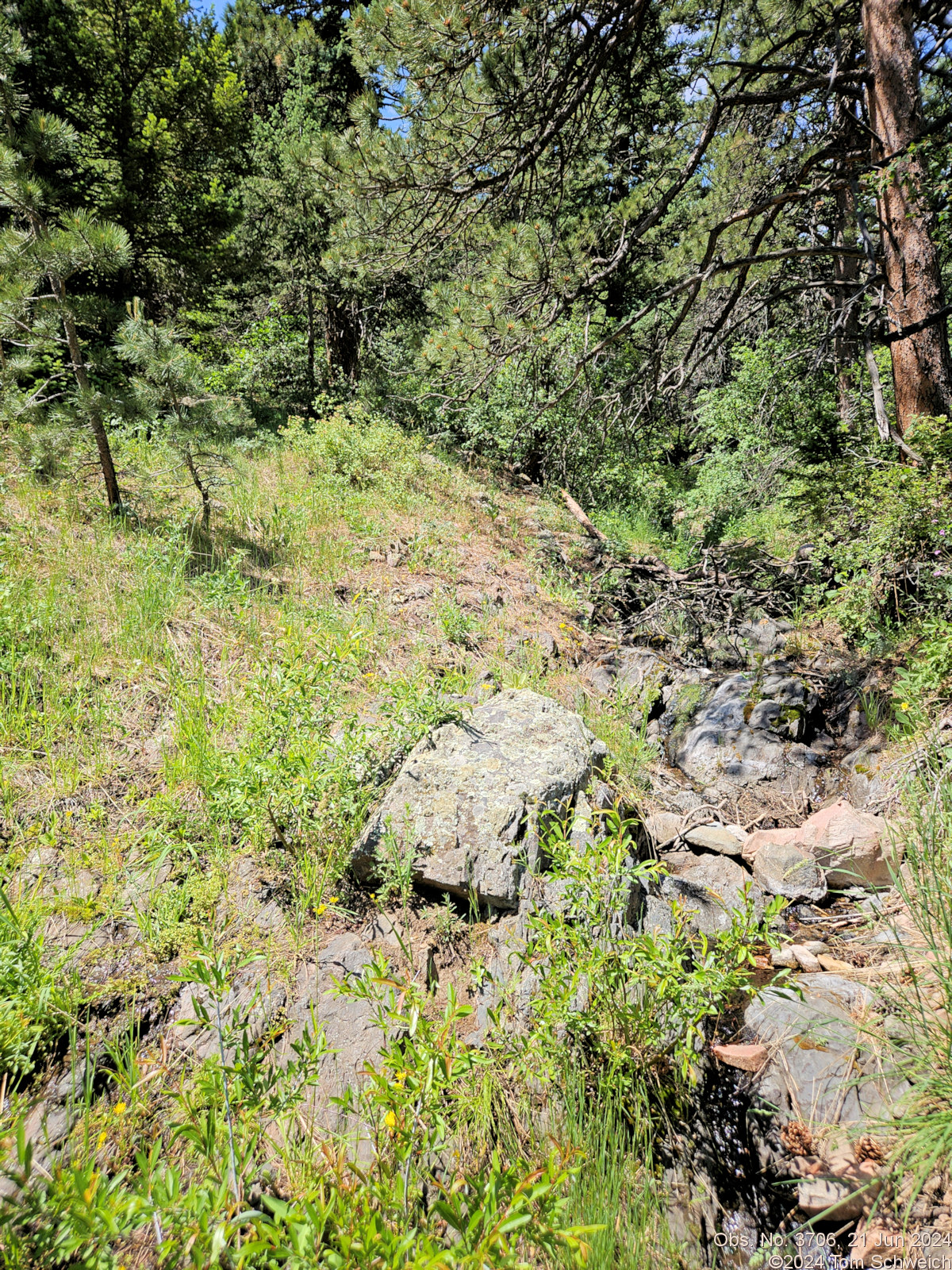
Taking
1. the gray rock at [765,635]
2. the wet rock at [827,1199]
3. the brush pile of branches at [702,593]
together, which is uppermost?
the brush pile of branches at [702,593]

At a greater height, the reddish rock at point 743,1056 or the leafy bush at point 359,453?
the leafy bush at point 359,453

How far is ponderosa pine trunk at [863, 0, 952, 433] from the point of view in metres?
4.24

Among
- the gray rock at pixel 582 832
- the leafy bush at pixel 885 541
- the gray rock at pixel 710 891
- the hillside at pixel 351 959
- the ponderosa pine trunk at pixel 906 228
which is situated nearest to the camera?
the hillside at pixel 351 959

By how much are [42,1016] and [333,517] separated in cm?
556

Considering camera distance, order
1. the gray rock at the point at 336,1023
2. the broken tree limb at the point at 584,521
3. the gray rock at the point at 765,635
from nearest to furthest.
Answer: the gray rock at the point at 336,1023 → the gray rock at the point at 765,635 → the broken tree limb at the point at 584,521

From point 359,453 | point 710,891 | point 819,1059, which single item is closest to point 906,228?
point 710,891

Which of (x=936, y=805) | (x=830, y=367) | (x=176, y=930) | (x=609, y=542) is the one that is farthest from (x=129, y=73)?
(x=936, y=805)

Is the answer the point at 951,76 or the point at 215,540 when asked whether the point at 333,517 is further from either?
the point at 951,76

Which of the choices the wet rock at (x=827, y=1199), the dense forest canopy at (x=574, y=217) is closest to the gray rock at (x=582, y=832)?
the wet rock at (x=827, y=1199)

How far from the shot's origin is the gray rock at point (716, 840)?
11.5ft

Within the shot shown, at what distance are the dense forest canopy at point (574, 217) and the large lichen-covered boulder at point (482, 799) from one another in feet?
9.68

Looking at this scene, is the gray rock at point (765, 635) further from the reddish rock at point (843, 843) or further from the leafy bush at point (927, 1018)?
the leafy bush at point (927, 1018)

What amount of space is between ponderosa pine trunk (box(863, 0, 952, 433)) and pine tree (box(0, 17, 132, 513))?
573 centimetres

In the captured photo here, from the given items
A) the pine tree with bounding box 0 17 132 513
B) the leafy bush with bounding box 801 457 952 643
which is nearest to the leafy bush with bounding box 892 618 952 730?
the leafy bush with bounding box 801 457 952 643
